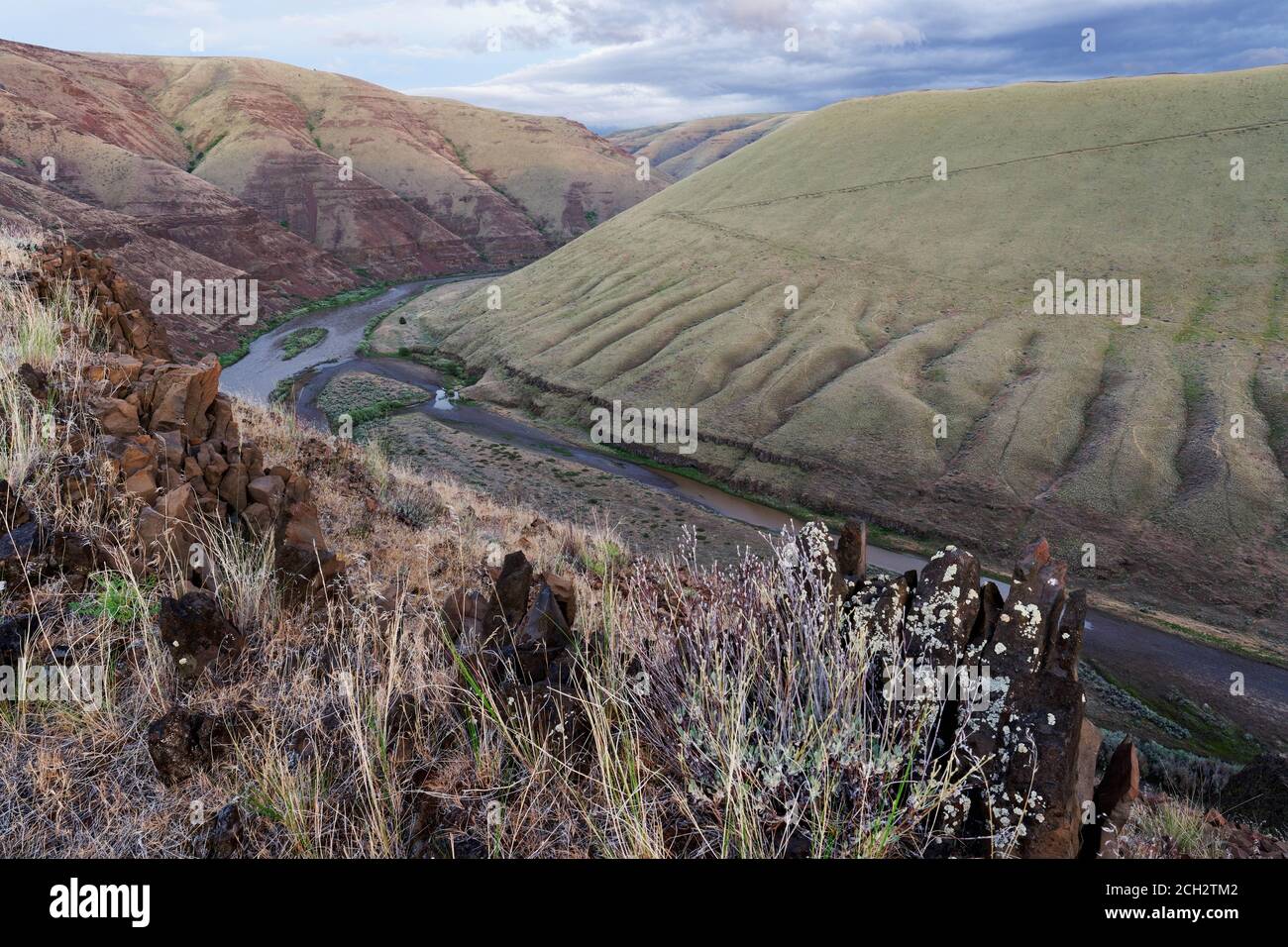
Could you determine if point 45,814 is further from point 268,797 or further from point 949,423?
point 949,423

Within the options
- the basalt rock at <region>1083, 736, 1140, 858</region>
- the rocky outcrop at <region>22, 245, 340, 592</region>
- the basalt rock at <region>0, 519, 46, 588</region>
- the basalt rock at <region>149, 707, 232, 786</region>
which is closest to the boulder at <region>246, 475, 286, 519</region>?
the rocky outcrop at <region>22, 245, 340, 592</region>

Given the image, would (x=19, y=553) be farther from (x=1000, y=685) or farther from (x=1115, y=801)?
(x=1115, y=801)

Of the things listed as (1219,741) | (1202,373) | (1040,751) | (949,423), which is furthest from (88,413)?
(1202,373)

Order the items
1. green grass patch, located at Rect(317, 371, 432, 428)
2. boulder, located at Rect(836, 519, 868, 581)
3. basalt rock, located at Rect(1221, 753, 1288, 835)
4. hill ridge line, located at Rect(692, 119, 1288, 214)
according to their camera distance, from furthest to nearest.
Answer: hill ridge line, located at Rect(692, 119, 1288, 214) < green grass patch, located at Rect(317, 371, 432, 428) < basalt rock, located at Rect(1221, 753, 1288, 835) < boulder, located at Rect(836, 519, 868, 581)

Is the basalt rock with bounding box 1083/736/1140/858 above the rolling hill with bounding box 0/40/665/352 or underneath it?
underneath

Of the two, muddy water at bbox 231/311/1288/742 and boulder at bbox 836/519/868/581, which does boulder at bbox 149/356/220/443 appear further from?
muddy water at bbox 231/311/1288/742
